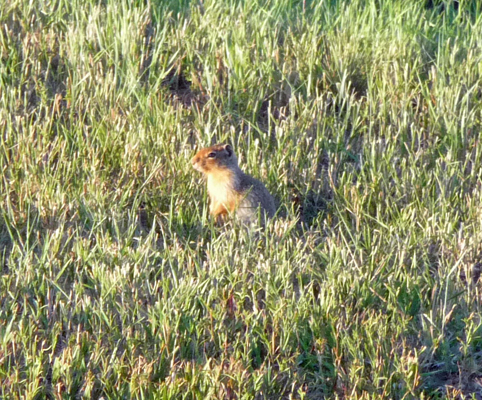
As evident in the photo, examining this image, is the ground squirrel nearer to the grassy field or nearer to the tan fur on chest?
the tan fur on chest

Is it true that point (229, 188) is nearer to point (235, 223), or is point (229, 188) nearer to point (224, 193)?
point (224, 193)

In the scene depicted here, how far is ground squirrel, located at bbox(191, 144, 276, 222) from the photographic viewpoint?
520cm

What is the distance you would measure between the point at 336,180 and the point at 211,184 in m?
0.90

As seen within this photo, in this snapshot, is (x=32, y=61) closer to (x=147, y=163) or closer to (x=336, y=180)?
(x=147, y=163)

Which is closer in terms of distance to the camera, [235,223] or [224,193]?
[235,223]

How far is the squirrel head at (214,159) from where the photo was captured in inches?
206

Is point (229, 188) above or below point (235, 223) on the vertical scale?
above

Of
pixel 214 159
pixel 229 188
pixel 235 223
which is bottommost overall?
pixel 235 223

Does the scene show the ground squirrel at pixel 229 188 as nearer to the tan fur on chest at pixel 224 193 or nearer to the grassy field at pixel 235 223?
the tan fur on chest at pixel 224 193

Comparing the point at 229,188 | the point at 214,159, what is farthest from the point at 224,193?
the point at 214,159

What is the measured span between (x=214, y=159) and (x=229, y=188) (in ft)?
0.64

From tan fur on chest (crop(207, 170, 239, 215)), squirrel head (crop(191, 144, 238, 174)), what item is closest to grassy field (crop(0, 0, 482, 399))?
tan fur on chest (crop(207, 170, 239, 215))

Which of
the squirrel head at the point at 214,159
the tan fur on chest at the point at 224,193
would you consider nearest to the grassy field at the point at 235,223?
the tan fur on chest at the point at 224,193

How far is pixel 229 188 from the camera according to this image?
206 inches
